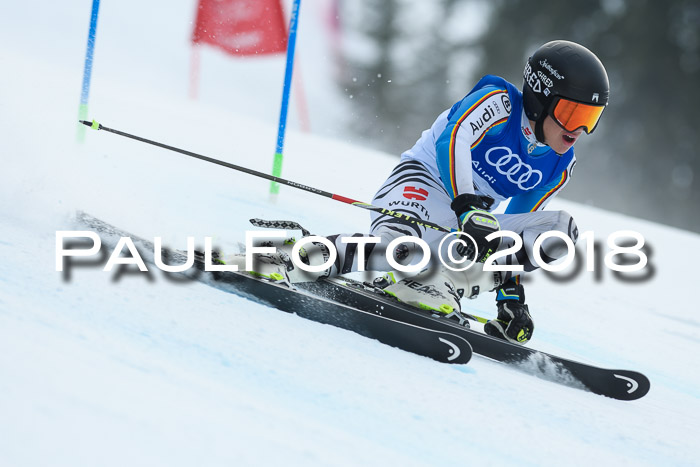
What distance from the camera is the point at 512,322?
273cm

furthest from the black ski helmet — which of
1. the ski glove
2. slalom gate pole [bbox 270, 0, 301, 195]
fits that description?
slalom gate pole [bbox 270, 0, 301, 195]

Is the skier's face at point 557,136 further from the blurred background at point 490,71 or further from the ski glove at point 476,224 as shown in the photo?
the blurred background at point 490,71

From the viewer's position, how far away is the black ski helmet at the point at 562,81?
2.60 metres

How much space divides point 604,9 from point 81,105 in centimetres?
2019

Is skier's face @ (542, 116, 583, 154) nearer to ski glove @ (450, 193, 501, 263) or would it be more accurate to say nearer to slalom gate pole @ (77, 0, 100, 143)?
ski glove @ (450, 193, 501, 263)

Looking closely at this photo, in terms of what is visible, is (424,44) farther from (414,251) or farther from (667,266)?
(414,251)

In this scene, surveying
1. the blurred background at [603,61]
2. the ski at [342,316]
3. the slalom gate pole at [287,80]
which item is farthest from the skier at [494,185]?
the blurred background at [603,61]

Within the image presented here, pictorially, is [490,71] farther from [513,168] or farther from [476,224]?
[476,224]

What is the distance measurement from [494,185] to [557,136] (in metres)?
0.33

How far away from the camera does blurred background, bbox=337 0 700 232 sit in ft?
68.9

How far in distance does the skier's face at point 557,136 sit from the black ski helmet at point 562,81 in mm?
18

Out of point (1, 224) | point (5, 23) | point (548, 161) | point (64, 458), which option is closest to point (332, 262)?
point (548, 161)

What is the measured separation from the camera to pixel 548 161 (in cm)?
289

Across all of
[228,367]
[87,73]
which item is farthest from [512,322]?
[87,73]
